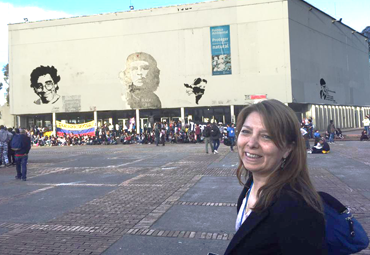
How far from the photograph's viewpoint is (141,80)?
115ft

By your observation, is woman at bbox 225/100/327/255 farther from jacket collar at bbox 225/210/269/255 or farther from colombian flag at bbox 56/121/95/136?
colombian flag at bbox 56/121/95/136

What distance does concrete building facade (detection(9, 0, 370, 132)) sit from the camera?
32.2 m

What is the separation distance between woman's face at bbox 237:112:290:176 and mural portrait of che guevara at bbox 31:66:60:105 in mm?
38778

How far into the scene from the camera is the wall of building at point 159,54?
3216 centimetres

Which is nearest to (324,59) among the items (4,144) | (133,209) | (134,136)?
(134,136)

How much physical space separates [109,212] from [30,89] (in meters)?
36.4

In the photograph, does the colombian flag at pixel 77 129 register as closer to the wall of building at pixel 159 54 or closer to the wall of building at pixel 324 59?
the wall of building at pixel 159 54

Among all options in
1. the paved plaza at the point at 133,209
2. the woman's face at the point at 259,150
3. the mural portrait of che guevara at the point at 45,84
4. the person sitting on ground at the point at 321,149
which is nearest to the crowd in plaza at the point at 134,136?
the mural portrait of che guevara at the point at 45,84

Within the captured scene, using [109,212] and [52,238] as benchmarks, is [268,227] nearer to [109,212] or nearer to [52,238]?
[52,238]

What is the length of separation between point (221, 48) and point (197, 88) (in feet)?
15.7

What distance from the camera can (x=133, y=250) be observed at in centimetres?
423

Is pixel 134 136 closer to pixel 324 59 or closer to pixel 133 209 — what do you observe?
pixel 324 59

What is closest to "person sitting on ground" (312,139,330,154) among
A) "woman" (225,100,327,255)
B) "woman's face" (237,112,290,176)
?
"woman" (225,100,327,255)

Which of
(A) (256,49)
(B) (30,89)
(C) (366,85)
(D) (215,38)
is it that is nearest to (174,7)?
(D) (215,38)
